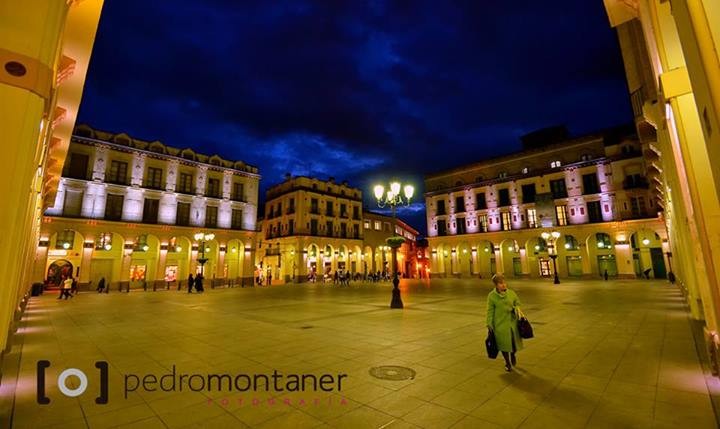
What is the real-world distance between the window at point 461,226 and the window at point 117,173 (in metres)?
37.4

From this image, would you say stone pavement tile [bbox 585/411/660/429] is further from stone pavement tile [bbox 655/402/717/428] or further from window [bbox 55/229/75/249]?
window [bbox 55/229/75/249]

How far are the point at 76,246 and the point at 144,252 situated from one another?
4949mm

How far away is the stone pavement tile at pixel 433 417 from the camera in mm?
3549

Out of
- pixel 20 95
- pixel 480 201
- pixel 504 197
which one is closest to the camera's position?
pixel 20 95

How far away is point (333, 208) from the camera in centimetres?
4544

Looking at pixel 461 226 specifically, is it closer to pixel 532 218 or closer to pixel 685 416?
pixel 532 218

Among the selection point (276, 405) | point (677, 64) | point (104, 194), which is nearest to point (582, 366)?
point (677, 64)

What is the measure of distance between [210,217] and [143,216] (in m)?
5.91

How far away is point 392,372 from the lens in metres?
5.30

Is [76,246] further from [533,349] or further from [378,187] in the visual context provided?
[533,349]

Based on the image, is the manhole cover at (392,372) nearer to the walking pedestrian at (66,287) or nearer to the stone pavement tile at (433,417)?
the stone pavement tile at (433,417)

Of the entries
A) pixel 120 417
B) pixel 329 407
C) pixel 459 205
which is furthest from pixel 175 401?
pixel 459 205

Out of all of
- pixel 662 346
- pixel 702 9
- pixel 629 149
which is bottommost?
pixel 662 346

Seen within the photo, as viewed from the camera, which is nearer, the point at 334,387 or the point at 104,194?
the point at 334,387
